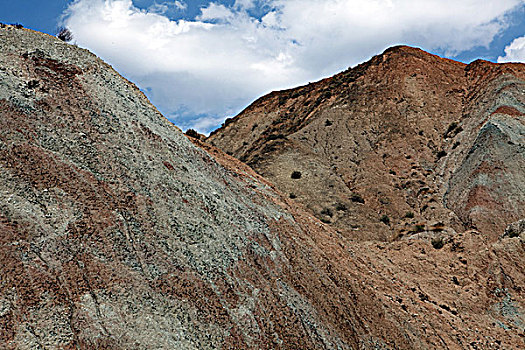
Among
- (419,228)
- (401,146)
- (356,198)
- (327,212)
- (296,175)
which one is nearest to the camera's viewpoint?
(419,228)

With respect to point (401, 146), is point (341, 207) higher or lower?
lower

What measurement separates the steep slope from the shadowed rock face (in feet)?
42.6

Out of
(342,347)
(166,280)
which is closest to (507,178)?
(342,347)

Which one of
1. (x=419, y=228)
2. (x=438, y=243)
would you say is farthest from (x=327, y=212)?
(x=438, y=243)

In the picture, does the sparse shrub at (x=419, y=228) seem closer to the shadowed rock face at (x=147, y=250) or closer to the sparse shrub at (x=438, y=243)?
the sparse shrub at (x=438, y=243)

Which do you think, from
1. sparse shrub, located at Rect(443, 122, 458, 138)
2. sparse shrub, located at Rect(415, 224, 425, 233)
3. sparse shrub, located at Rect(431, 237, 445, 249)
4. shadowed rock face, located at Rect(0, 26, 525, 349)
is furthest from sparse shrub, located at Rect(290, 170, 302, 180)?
sparse shrub, located at Rect(443, 122, 458, 138)

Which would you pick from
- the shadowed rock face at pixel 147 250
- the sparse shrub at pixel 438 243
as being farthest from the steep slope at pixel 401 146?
the shadowed rock face at pixel 147 250

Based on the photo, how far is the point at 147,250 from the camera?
8500 millimetres

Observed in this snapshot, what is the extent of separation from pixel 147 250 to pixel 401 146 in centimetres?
3457

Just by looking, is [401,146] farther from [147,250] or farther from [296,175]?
[147,250]

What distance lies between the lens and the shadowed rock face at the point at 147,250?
6.95 m

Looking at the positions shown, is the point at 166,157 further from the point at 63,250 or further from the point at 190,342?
the point at 190,342

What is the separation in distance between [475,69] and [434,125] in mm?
14031

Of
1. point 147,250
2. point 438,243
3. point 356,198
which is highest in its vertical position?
point 356,198
